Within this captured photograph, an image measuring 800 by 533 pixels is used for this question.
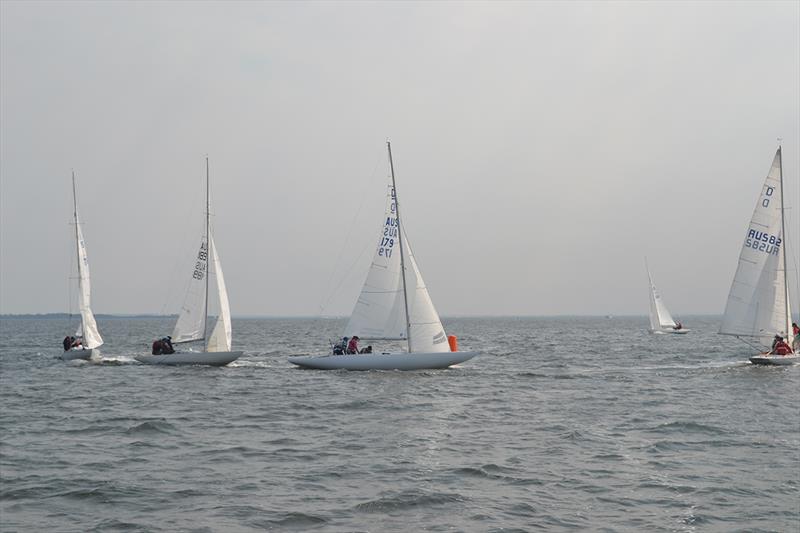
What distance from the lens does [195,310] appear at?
40625mm

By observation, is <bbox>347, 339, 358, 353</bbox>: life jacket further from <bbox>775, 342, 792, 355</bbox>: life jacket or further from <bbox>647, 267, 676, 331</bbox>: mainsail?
<bbox>647, 267, 676, 331</bbox>: mainsail

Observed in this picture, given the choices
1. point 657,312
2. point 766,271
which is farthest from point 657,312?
point 766,271

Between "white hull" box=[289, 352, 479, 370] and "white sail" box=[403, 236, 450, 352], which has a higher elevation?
"white sail" box=[403, 236, 450, 352]

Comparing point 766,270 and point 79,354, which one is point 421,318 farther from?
point 79,354

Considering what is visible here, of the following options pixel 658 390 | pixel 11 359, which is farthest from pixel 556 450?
pixel 11 359

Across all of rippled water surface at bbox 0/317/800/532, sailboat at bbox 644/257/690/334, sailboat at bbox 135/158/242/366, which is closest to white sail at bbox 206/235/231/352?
sailboat at bbox 135/158/242/366

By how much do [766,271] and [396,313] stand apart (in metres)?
19.6

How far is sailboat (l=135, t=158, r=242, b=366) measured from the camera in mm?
40344

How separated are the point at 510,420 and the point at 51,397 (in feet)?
59.9

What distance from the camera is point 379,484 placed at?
15.4 metres

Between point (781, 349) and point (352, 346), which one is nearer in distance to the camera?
point (352, 346)

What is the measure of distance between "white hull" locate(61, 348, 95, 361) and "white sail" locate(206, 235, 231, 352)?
10849 mm

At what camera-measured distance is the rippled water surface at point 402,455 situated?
13.3 meters

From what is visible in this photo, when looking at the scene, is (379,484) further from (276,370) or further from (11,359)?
(11,359)
